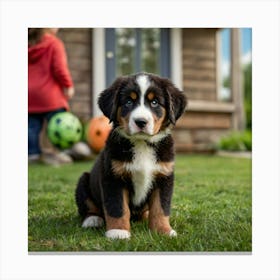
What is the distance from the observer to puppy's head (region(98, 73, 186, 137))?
2418 mm

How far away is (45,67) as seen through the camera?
5.86 metres

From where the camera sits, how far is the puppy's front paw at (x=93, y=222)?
9.30 ft

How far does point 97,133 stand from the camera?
678cm

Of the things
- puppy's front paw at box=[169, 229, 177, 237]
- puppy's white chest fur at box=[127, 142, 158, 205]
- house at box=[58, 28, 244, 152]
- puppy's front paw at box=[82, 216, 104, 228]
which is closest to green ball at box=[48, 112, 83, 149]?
house at box=[58, 28, 244, 152]

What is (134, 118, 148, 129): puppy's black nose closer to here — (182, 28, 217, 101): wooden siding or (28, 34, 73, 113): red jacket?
(28, 34, 73, 113): red jacket

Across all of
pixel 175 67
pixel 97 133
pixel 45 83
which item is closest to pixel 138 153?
pixel 45 83

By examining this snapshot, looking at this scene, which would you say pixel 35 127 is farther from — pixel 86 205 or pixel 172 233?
pixel 172 233

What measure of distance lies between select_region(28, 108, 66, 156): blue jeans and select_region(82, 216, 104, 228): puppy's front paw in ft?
10.9

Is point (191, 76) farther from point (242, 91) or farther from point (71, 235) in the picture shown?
point (71, 235)

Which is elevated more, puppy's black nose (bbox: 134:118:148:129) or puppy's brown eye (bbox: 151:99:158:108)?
puppy's brown eye (bbox: 151:99:158:108)

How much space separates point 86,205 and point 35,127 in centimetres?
327

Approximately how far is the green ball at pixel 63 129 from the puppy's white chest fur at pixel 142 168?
317cm

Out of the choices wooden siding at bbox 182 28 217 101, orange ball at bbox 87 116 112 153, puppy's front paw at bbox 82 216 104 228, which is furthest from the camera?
wooden siding at bbox 182 28 217 101

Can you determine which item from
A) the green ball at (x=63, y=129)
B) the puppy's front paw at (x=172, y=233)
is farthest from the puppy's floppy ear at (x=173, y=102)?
the green ball at (x=63, y=129)
